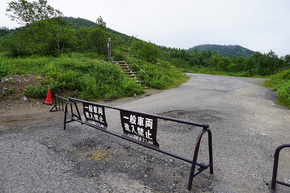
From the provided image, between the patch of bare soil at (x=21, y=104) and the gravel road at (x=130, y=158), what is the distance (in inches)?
5.0

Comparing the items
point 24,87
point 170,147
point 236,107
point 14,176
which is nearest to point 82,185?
point 14,176

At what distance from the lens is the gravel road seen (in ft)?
8.43

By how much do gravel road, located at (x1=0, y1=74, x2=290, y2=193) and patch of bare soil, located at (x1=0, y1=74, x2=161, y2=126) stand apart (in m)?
0.13

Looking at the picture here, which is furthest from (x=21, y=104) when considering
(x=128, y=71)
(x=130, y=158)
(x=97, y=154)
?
(x=128, y=71)

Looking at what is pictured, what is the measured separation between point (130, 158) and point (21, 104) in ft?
21.5

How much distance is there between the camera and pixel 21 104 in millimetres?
7121

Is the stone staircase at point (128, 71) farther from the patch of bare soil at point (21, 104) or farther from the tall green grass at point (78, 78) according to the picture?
the patch of bare soil at point (21, 104)

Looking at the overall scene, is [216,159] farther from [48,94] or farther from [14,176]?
[48,94]

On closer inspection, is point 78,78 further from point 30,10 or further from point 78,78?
point 30,10

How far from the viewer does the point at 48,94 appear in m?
7.39

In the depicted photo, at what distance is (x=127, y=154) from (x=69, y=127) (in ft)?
8.34

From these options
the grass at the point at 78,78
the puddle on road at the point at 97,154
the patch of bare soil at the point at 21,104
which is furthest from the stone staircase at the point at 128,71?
the puddle on road at the point at 97,154

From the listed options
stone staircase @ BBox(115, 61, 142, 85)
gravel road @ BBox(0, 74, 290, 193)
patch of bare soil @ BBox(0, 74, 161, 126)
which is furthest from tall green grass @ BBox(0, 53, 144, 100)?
gravel road @ BBox(0, 74, 290, 193)

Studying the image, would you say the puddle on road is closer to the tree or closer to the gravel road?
the gravel road
